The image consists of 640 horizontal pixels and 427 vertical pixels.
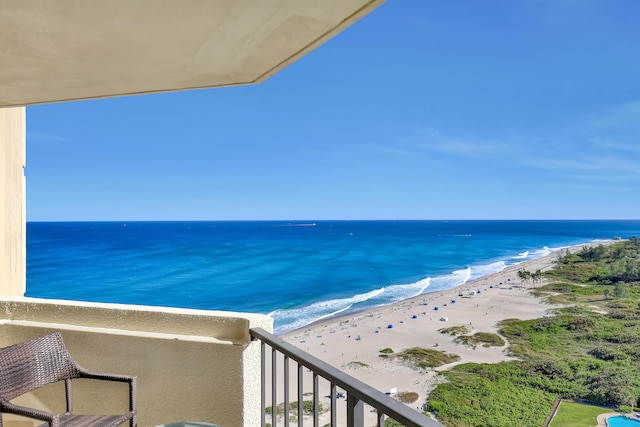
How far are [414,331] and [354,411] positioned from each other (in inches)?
689

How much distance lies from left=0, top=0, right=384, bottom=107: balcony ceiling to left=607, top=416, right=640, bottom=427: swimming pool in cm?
1493

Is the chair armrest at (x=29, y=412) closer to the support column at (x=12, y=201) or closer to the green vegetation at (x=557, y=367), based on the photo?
the support column at (x=12, y=201)

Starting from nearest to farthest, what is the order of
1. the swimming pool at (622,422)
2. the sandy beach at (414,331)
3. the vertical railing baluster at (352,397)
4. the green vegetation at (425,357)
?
the vertical railing baluster at (352,397) < the swimming pool at (622,422) < the sandy beach at (414,331) < the green vegetation at (425,357)

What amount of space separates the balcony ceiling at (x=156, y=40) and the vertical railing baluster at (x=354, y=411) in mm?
1085

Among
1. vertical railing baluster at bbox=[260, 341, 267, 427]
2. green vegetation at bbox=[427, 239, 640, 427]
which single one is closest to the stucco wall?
vertical railing baluster at bbox=[260, 341, 267, 427]

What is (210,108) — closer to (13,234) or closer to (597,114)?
(13,234)

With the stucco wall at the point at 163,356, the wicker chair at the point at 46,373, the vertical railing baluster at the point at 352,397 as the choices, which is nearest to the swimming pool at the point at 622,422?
the stucco wall at the point at 163,356

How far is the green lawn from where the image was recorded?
12.0 meters

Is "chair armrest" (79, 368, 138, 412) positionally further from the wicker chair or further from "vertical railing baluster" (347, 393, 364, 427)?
"vertical railing baluster" (347, 393, 364, 427)

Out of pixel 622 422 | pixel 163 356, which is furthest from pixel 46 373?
pixel 622 422

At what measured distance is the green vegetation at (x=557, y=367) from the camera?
13094mm

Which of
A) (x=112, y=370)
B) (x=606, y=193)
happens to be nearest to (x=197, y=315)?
(x=112, y=370)

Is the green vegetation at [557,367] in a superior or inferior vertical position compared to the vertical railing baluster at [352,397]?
inferior

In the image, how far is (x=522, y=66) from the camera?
36.9m
